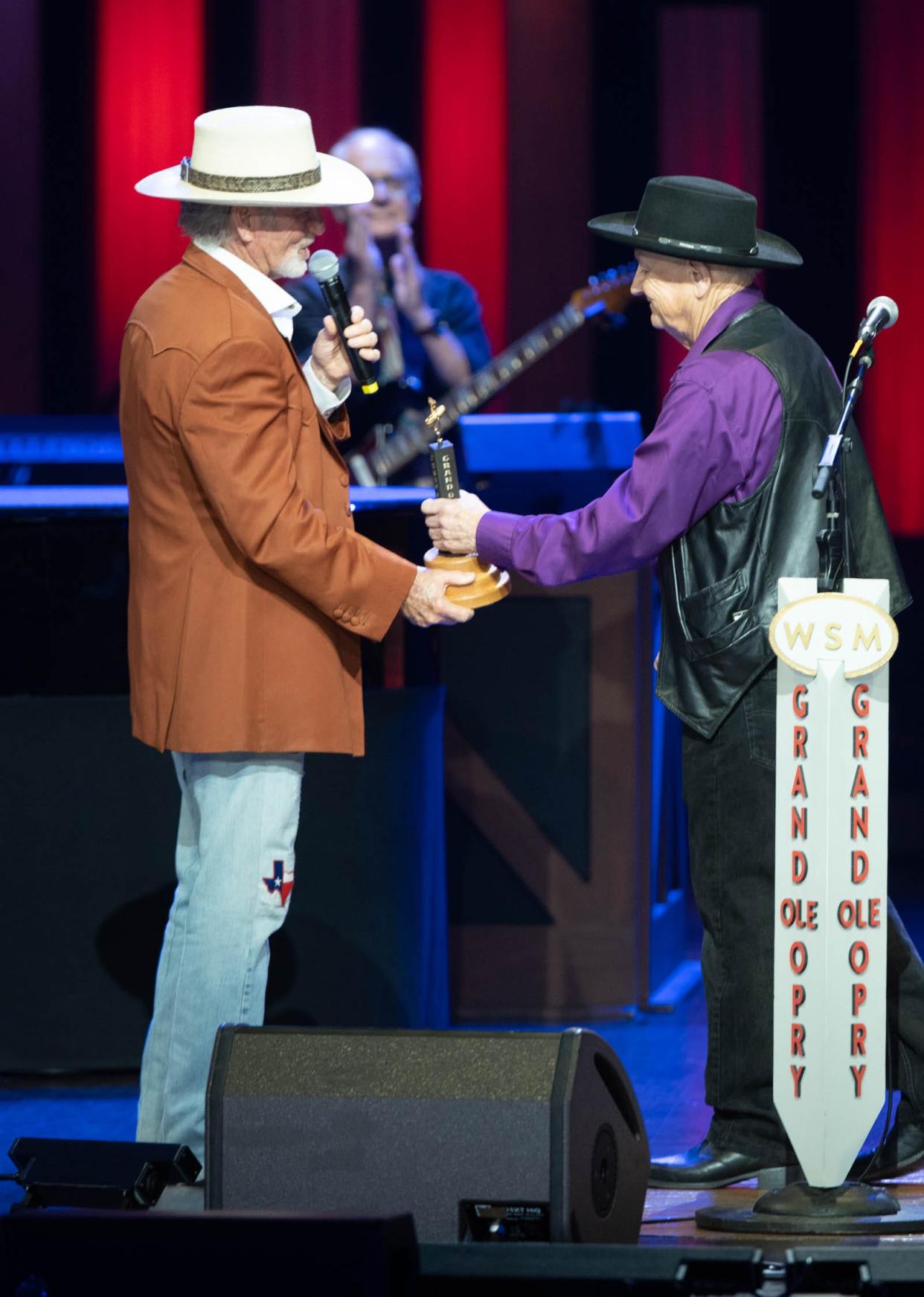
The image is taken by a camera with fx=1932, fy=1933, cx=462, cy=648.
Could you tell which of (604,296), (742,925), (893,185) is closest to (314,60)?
(893,185)

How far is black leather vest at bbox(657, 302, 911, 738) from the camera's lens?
2998 millimetres

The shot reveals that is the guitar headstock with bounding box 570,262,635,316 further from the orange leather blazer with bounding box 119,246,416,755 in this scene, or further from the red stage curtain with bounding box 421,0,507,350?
the red stage curtain with bounding box 421,0,507,350

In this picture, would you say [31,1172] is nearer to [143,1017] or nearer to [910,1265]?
[910,1265]

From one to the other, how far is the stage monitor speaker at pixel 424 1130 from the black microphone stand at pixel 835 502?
72cm

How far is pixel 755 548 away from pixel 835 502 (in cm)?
25

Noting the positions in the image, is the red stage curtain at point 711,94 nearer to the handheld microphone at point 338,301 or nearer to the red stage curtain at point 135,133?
Result: the red stage curtain at point 135,133

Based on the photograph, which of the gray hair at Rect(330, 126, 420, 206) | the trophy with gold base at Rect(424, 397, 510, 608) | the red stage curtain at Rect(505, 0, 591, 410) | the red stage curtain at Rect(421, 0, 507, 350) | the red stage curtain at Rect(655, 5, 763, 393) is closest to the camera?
the trophy with gold base at Rect(424, 397, 510, 608)

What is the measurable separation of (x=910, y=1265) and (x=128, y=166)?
7130mm

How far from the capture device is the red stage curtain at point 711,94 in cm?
774

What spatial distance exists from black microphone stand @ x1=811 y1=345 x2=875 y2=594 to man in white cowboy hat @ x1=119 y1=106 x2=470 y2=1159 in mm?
715

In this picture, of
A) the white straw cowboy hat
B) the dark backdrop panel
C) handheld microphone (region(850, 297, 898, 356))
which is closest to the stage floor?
the dark backdrop panel

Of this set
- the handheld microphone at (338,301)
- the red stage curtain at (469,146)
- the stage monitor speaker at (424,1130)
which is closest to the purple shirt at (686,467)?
the handheld microphone at (338,301)

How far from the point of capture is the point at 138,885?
4.16 metres

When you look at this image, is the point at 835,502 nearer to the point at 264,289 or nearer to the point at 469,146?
the point at 264,289
